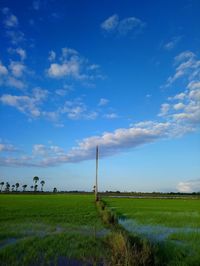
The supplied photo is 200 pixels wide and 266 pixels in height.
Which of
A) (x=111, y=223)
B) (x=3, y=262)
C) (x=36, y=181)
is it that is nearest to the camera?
(x=3, y=262)

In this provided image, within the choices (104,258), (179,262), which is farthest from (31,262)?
(179,262)

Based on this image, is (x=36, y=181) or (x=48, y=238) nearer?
(x=48, y=238)

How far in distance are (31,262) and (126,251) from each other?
2729 millimetres

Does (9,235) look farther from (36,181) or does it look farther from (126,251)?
(36,181)

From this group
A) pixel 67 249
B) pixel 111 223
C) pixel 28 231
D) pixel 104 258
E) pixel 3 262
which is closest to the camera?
pixel 3 262

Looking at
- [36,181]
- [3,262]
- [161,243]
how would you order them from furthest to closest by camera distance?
[36,181]
[161,243]
[3,262]

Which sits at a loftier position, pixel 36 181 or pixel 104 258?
pixel 36 181

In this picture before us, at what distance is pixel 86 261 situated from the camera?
27.1 ft

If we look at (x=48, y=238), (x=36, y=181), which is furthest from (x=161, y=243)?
(x=36, y=181)

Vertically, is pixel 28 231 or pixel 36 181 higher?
pixel 36 181

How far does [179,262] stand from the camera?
7996 millimetres

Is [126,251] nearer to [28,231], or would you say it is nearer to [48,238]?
[48,238]

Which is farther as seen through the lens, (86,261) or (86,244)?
(86,244)

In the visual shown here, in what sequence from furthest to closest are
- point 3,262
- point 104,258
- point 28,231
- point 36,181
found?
point 36,181 → point 28,231 → point 104,258 → point 3,262
